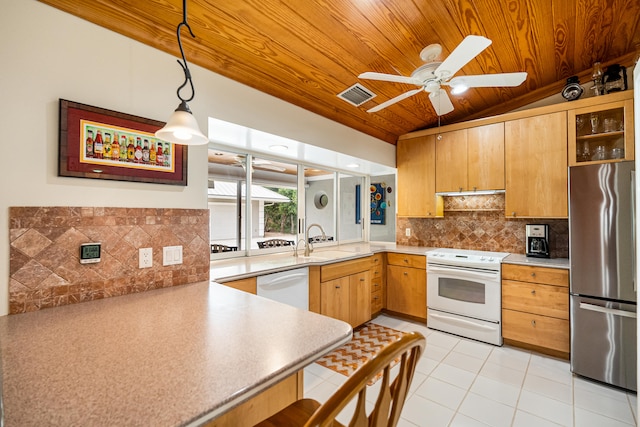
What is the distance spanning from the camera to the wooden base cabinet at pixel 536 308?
8.31 ft

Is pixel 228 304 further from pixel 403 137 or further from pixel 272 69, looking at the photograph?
pixel 403 137

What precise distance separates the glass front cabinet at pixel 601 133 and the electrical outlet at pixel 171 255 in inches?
137

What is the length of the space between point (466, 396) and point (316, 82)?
2.66 m

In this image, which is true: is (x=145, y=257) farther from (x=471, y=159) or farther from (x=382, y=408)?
(x=471, y=159)

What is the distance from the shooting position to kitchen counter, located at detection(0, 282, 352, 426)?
0.64m

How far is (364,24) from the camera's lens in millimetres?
1799

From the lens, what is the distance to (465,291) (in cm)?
301

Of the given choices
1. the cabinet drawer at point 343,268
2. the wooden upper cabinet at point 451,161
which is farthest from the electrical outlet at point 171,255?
the wooden upper cabinet at point 451,161

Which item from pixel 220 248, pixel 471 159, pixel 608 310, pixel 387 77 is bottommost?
pixel 608 310

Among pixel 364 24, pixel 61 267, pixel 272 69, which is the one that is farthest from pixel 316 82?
pixel 61 267

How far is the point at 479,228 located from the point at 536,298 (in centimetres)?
105

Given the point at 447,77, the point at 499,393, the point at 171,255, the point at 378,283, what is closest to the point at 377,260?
the point at 378,283

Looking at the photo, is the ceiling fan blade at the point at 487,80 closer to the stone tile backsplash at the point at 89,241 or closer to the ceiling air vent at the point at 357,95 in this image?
the ceiling air vent at the point at 357,95

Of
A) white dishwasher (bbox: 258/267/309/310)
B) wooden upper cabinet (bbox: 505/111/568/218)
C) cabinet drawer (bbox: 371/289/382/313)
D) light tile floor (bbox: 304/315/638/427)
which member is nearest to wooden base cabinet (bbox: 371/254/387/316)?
cabinet drawer (bbox: 371/289/382/313)
